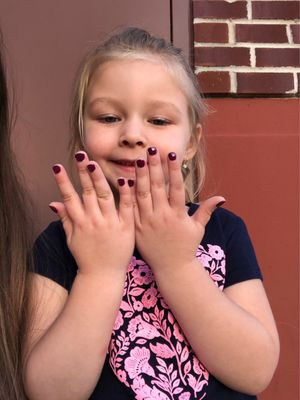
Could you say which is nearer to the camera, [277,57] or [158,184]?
[158,184]

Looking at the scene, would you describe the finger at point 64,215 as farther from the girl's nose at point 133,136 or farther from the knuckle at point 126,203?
the girl's nose at point 133,136

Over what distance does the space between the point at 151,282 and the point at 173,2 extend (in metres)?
1.30

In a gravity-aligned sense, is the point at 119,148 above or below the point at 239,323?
above

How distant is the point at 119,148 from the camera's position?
181cm

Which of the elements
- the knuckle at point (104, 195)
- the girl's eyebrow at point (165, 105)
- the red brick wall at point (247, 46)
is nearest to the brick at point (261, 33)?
the red brick wall at point (247, 46)

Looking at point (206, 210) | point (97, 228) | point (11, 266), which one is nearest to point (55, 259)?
point (11, 266)

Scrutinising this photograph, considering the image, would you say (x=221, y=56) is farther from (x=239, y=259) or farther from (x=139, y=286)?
(x=139, y=286)

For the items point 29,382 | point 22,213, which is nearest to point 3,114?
point 22,213

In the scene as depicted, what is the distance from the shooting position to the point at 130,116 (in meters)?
1.83

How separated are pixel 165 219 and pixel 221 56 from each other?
1.16 m

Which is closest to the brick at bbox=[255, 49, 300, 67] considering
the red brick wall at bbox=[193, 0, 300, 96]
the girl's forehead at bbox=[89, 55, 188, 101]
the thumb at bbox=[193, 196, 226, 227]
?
the red brick wall at bbox=[193, 0, 300, 96]

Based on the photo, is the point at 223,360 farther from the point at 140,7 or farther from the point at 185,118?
the point at 140,7

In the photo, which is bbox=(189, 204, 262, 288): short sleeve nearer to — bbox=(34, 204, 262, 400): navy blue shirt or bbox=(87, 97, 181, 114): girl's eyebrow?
bbox=(34, 204, 262, 400): navy blue shirt

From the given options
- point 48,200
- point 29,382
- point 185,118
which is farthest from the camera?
point 48,200
